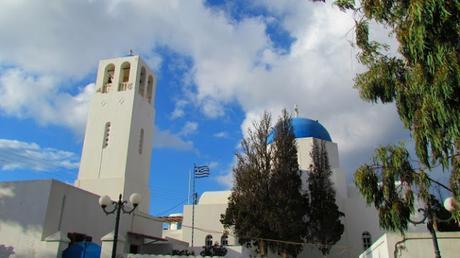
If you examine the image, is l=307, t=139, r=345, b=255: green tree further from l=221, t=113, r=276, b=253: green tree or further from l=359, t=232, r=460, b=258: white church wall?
l=359, t=232, r=460, b=258: white church wall

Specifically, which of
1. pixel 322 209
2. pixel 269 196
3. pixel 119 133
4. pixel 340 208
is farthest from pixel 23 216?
pixel 340 208

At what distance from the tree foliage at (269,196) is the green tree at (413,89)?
42.0 ft

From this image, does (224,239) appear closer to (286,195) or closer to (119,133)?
(286,195)

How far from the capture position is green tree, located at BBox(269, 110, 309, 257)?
23016mm

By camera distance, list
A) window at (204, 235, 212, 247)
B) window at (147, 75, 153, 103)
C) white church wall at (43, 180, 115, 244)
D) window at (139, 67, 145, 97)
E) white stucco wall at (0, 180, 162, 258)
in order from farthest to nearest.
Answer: window at (147, 75, 153, 103) < window at (204, 235, 212, 247) < window at (139, 67, 145, 97) < white church wall at (43, 180, 115, 244) < white stucco wall at (0, 180, 162, 258)

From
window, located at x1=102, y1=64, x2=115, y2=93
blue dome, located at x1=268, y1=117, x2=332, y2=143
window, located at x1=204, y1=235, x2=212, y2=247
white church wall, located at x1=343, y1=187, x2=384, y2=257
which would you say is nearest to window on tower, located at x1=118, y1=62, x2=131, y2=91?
window, located at x1=102, y1=64, x2=115, y2=93

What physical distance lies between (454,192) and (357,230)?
18.2 metres

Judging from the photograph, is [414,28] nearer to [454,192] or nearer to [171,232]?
[454,192]

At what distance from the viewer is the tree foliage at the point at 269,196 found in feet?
75.9

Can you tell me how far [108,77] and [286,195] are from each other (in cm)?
1399

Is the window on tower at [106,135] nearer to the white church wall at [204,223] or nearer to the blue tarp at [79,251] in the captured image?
the white church wall at [204,223]

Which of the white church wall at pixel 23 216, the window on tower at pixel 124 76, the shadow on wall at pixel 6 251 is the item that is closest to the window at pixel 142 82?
the window on tower at pixel 124 76

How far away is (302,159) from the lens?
2920 centimetres

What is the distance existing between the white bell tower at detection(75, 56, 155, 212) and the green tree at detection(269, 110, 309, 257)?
7.94 metres
